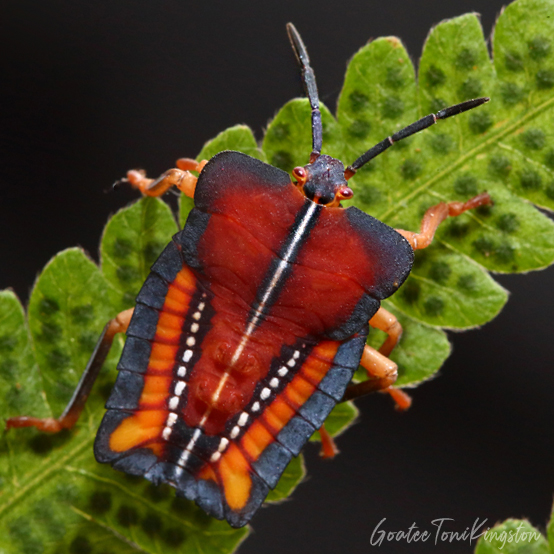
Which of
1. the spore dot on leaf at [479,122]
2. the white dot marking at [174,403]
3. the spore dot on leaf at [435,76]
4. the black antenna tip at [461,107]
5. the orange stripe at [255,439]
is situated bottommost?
the orange stripe at [255,439]

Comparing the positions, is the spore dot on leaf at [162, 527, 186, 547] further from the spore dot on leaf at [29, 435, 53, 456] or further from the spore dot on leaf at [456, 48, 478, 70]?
the spore dot on leaf at [456, 48, 478, 70]

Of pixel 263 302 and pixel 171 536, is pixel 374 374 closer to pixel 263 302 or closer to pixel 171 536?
pixel 263 302

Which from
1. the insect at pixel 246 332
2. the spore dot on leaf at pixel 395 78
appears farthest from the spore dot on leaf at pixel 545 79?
the insect at pixel 246 332

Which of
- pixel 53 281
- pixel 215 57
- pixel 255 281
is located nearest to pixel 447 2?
pixel 215 57

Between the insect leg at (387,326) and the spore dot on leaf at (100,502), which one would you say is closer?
the insect leg at (387,326)

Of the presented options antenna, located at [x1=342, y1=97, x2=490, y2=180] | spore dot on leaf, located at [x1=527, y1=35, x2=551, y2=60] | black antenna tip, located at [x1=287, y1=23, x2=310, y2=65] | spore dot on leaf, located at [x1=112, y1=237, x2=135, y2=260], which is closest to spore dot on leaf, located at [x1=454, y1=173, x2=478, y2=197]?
antenna, located at [x1=342, y1=97, x2=490, y2=180]

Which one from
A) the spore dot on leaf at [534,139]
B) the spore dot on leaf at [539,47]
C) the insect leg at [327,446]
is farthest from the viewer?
the insect leg at [327,446]

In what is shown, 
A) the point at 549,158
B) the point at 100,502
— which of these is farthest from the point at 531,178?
the point at 100,502

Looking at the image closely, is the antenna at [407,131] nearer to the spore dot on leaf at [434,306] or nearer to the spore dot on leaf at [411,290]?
the spore dot on leaf at [411,290]
